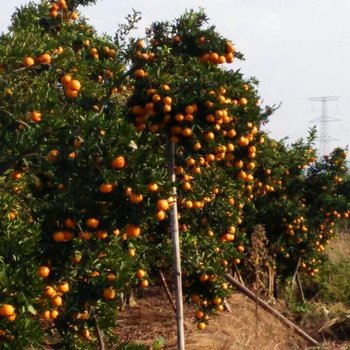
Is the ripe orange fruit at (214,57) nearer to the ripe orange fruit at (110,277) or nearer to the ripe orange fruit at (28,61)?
the ripe orange fruit at (28,61)

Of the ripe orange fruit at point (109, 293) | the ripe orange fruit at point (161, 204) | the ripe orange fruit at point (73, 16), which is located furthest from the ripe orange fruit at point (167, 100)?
the ripe orange fruit at point (73, 16)

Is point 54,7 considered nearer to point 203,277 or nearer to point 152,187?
point 203,277

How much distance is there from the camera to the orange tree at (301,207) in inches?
374

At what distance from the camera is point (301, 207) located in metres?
9.62

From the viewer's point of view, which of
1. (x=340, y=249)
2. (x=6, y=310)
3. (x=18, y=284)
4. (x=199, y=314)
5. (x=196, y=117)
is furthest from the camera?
(x=340, y=249)

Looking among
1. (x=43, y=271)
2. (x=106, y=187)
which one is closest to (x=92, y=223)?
(x=106, y=187)

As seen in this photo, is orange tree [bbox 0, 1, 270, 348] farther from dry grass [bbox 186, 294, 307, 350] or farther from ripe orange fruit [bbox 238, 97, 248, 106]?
dry grass [bbox 186, 294, 307, 350]

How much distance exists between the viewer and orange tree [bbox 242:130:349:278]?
9.50 meters

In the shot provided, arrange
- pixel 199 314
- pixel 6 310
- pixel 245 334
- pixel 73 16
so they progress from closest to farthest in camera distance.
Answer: pixel 6 310
pixel 199 314
pixel 73 16
pixel 245 334

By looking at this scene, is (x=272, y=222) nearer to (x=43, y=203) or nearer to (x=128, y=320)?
(x=128, y=320)

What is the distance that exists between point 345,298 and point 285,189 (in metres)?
3.03

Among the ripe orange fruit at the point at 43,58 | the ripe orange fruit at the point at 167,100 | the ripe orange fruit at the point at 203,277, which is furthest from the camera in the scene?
the ripe orange fruit at the point at 203,277

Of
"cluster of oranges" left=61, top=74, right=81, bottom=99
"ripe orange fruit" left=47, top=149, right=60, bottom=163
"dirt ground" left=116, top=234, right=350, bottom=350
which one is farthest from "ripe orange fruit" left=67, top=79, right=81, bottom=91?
"dirt ground" left=116, top=234, right=350, bottom=350

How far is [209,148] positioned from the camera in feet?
15.5
